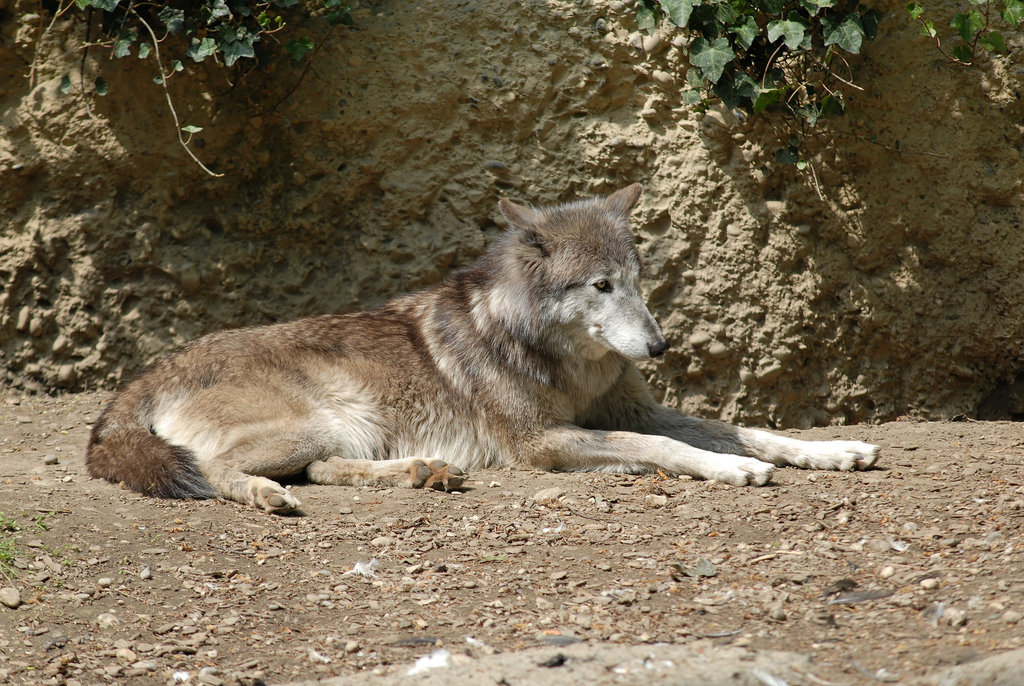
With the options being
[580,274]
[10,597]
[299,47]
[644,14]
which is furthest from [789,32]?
[10,597]

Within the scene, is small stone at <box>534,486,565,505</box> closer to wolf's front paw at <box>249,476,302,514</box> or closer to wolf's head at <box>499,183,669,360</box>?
wolf's head at <box>499,183,669,360</box>

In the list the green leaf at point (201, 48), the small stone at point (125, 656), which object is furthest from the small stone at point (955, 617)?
the green leaf at point (201, 48)

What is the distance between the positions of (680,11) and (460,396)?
235 cm

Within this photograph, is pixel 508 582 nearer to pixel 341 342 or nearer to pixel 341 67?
pixel 341 342

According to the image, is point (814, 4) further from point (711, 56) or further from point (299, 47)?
point (299, 47)

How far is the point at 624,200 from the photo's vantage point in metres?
4.85

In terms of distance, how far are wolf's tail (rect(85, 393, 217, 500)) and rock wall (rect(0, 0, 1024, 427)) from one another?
4.22ft

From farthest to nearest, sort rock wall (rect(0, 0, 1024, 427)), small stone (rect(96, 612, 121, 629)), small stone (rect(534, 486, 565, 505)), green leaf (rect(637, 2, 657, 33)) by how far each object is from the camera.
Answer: rock wall (rect(0, 0, 1024, 427))
green leaf (rect(637, 2, 657, 33))
small stone (rect(534, 486, 565, 505))
small stone (rect(96, 612, 121, 629))

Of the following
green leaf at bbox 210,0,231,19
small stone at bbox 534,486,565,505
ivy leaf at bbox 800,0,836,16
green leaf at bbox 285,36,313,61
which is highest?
ivy leaf at bbox 800,0,836,16

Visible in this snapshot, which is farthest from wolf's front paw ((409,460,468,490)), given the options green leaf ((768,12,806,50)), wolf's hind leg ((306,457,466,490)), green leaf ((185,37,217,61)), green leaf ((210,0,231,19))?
green leaf ((768,12,806,50))

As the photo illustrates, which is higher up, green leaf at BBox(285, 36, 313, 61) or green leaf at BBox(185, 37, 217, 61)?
green leaf at BBox(285, 36, 313, 61)

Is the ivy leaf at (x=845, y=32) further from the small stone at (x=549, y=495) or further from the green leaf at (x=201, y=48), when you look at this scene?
the green leaf at (x=201, y=48)

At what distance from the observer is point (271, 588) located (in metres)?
3.30

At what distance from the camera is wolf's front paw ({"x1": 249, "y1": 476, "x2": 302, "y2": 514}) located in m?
3.96
